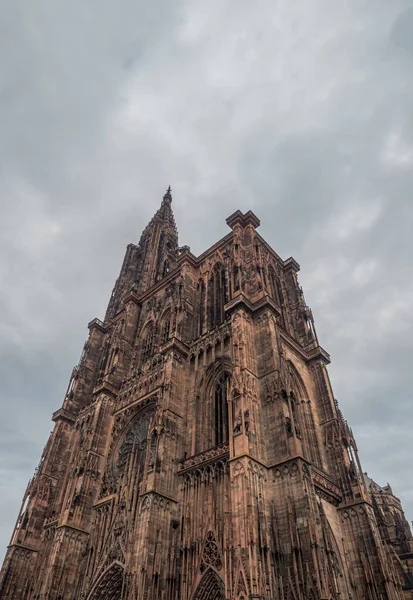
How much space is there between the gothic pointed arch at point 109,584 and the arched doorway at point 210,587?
501cm

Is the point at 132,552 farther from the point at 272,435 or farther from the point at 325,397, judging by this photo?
the point at 325,397

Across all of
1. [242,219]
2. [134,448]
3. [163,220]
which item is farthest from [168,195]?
[134,448]

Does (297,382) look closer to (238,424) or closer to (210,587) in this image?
(238,424)

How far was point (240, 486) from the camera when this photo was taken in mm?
15180

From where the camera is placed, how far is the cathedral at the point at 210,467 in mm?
15031

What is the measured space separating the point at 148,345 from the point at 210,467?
1319 centimetres

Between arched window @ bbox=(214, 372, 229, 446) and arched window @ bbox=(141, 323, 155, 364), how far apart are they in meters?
7.87

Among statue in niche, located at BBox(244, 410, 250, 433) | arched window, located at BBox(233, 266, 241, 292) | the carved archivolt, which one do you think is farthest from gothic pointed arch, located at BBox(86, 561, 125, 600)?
arched window, located at BBox(233, 266, 241, 292)

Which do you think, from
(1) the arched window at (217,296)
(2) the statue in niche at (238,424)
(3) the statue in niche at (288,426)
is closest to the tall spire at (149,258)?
(1) the arched window at (217,296)

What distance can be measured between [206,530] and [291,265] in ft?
65.8

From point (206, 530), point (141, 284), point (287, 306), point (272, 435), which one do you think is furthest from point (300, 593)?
point (141, 284)

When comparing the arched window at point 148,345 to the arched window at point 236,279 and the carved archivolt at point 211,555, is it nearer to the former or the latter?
the arched window at point 236,279

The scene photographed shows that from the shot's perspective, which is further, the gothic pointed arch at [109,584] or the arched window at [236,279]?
the arched window at [236,279]

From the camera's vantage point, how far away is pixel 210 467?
18.0 metres
